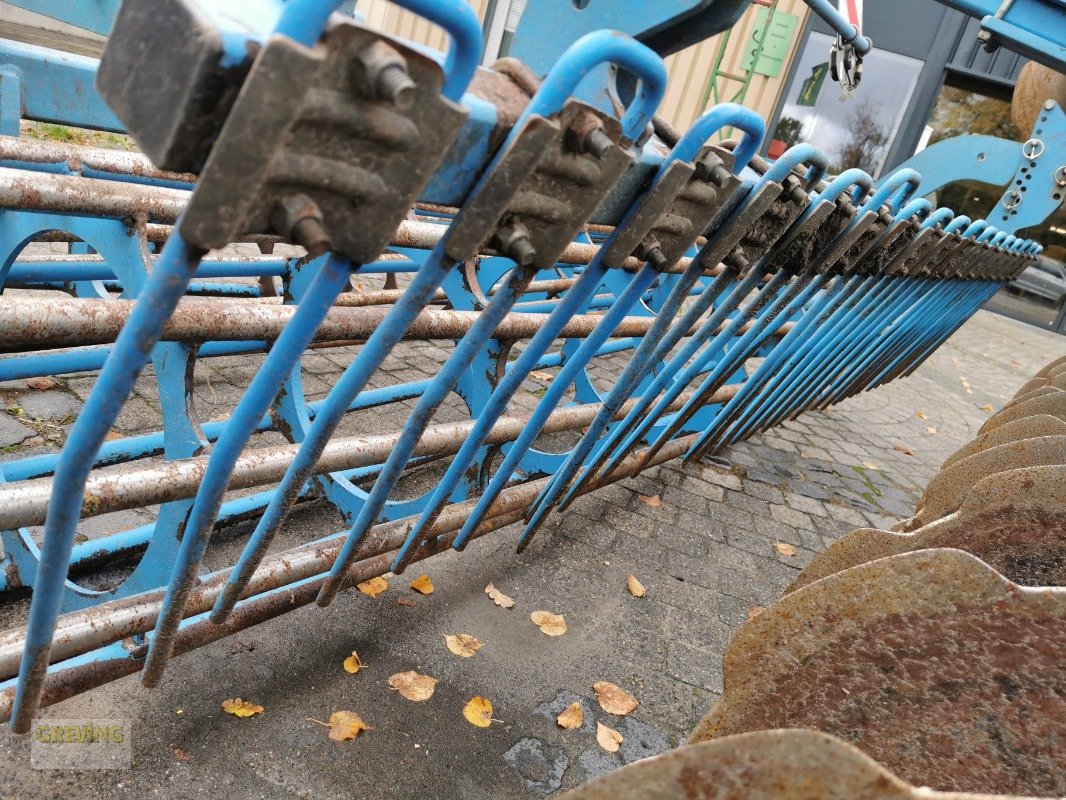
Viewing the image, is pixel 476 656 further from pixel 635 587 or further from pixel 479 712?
pixel 635 587

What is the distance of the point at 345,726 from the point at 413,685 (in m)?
0.23

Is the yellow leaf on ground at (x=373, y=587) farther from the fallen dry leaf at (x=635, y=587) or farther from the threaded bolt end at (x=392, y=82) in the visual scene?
the threaded bolt end at (x=392, y=82)

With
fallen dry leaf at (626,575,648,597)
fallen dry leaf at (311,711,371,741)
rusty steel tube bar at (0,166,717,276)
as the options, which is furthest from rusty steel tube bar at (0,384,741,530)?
fallen dry leaf at (626,575,648,597)

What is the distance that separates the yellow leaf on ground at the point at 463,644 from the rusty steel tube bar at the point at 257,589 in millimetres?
306

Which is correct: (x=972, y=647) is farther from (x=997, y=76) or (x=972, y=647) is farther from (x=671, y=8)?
(x=997, y=76)

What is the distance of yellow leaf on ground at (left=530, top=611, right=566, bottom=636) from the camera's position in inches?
92.4

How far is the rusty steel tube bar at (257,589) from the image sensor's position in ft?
4.36

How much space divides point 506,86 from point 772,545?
2889 millimetres

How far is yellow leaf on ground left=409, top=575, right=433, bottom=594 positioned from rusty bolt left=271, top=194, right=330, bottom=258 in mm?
1778

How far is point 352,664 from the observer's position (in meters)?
1.98

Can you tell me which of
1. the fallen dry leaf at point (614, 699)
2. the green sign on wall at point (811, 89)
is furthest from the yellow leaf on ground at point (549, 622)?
the green sign on wall at point (811, 89)

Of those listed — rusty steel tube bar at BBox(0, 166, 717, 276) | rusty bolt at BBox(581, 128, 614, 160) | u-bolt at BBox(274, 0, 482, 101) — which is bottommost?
rusty steel tube bar at BBox(0, 166, 717, 276)

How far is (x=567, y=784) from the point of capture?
5.97 feet

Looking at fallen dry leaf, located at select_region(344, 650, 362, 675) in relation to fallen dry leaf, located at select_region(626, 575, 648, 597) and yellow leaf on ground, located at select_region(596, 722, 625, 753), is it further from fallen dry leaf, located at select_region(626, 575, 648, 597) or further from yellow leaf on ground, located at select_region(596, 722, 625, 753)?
fallen dry leaf, located at select_region(626, 575, 648, 597)
